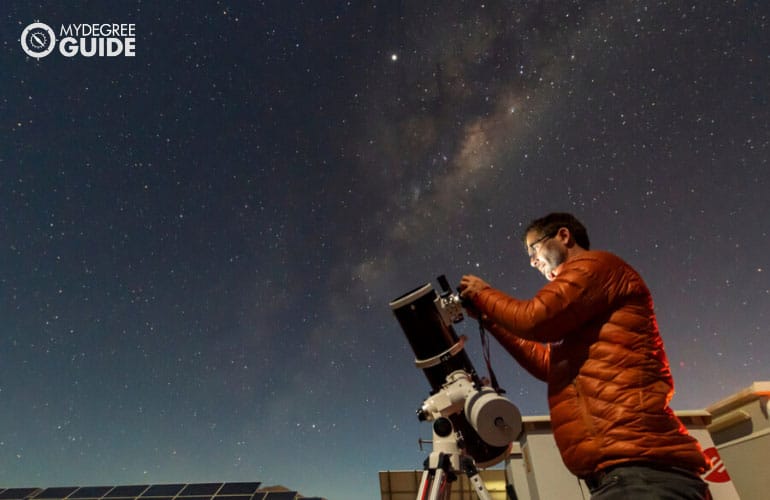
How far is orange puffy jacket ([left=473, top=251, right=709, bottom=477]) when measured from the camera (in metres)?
1.67

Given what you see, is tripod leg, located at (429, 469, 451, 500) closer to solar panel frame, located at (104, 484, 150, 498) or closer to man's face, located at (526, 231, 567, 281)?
man's face, located at (526, 231, 567, 281)

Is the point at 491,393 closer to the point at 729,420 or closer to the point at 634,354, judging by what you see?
the point at 634,354

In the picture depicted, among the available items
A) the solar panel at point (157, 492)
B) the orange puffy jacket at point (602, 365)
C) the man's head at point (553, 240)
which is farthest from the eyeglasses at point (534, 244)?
the solar panel at point (157, 492)

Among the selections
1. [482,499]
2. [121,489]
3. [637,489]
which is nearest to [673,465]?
[637,489]

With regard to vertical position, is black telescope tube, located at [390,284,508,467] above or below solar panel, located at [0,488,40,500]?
below

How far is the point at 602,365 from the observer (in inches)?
73.1

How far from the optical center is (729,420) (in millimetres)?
6496

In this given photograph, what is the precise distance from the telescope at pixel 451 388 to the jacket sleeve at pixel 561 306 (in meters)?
0.40

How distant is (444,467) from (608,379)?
0.96m

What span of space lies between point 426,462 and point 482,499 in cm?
35

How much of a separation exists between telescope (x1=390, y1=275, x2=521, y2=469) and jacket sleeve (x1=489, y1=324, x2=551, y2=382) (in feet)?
0.85

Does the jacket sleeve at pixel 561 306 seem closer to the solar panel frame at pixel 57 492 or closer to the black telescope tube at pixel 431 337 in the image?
the black telescope tube at pixel 431 337

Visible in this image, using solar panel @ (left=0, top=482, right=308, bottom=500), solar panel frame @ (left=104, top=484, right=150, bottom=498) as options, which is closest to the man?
solar panel @ (left=0, top=482, right=308, bottom=500)

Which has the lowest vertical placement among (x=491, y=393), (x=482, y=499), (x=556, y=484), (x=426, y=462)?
(x=556, y=484)
